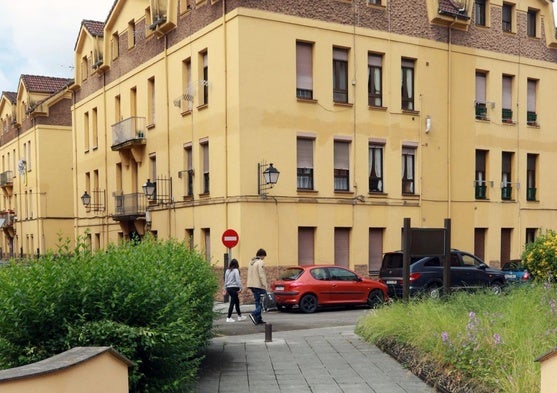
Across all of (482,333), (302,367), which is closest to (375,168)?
(302,367)

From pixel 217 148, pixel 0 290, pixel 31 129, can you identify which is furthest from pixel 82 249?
pixel 31 129

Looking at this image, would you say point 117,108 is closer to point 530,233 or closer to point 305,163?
point 305,163

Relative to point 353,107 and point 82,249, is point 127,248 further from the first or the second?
point 353,107

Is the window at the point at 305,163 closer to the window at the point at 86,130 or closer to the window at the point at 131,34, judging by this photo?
the window at the point at 131,34

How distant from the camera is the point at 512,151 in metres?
29.2

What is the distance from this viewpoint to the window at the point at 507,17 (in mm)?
29281

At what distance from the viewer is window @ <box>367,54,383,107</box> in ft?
83.5

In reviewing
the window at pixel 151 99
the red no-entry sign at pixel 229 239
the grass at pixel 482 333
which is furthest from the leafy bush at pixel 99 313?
the window at pixel 151 99

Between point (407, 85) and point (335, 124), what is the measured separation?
4.10 metres

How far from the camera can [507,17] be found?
2941 cm

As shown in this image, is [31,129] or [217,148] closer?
[217,148]

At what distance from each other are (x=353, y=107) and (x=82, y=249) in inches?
744

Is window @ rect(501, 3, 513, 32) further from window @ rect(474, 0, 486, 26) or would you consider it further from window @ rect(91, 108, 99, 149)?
window @ rect(91, 108, 99, 149)

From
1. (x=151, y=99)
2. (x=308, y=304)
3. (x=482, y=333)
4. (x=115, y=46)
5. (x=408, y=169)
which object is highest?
(x=115, y=46)
